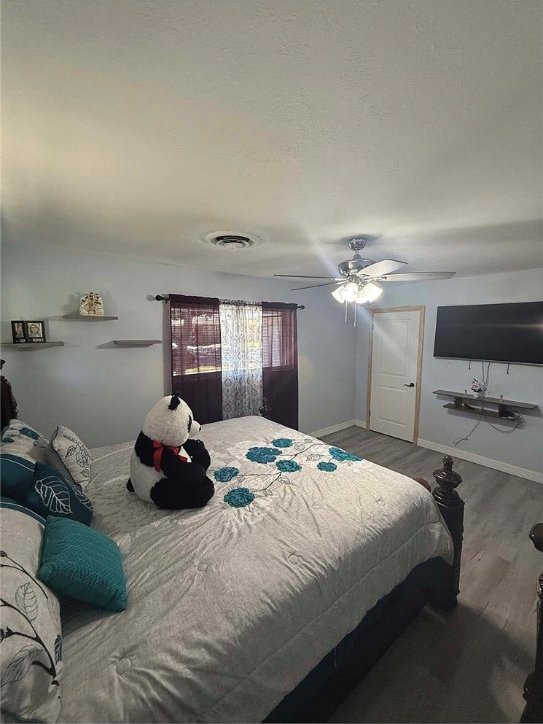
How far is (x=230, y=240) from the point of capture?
2.08 m

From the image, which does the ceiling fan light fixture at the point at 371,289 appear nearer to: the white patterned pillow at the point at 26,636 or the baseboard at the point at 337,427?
the white patterned pillow at the point at 26,636

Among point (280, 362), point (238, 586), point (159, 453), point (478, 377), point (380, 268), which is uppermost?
point (380, 268)

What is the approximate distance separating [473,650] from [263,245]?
278 cm

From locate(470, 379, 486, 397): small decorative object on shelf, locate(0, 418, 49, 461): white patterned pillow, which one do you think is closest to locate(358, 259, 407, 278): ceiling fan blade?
locate(0, 418, 49, 461): white patterned pillow

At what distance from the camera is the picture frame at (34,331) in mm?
2322

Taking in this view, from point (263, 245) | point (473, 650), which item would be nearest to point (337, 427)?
point (473, 650)

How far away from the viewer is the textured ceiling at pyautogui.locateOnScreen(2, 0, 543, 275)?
2.08 feet

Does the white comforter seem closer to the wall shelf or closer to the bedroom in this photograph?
the bedroom

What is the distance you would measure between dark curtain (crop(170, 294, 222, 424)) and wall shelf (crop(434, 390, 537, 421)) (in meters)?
2.93

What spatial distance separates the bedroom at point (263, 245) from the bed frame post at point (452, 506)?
0.48 ft

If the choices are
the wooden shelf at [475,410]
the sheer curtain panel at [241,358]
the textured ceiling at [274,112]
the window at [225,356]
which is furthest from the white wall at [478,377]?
the sheer curtain panel at [241,358]

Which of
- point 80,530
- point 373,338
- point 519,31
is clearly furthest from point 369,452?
point 519,31

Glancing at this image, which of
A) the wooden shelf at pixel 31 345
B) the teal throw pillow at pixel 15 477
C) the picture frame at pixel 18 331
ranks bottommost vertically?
the teal throw pillow at pixel 15 477

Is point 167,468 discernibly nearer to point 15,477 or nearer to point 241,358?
point 15,477
